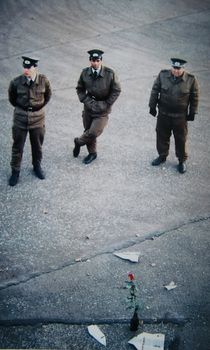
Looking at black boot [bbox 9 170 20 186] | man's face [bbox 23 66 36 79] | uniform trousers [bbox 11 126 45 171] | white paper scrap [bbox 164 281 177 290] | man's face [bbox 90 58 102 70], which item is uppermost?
man's face [bbox 90 58 102 70]

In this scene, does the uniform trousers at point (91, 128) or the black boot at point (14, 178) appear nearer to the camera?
the black boot at point (14, 178)

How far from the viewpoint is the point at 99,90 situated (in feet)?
23.7

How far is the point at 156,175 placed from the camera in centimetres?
747

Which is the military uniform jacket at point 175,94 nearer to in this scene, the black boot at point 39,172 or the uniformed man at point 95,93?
the uniformed man at point 95,93

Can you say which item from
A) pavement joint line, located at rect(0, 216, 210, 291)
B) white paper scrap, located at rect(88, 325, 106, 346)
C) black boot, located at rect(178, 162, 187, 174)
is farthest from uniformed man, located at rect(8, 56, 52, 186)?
white paper scrap, located at rect(88, 325, 106, 346)

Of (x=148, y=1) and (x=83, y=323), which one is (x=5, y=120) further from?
(x=148, y=1)

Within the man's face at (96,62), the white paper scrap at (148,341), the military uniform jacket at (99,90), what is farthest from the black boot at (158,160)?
the white paper scrap at (148,341)

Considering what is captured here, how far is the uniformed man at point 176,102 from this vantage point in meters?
6.89

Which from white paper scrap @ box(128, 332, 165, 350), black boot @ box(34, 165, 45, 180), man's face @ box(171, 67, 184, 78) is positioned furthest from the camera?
black boot @ box(34, 165, 45, 180)

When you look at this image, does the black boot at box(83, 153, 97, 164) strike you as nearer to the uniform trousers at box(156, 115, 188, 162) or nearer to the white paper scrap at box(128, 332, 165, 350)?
the uniform trousers at box(156, 115, 188, 162)

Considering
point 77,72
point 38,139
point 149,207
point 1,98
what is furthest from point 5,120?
point 149,207

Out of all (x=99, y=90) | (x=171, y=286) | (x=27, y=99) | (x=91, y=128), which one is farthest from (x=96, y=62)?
(x=171, y=286)

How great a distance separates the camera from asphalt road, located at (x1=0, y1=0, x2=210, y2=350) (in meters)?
4.93

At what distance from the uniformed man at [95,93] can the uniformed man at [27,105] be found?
0.74 meters
